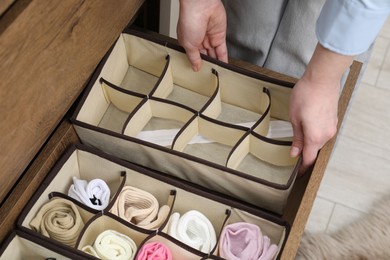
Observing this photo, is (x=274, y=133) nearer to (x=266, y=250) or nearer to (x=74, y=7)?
(x=266, y=250)

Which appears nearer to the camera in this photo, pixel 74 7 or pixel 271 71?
pixel 74 7

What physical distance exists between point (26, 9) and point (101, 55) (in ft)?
0.78

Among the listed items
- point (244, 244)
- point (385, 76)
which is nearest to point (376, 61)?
point (385, 76)

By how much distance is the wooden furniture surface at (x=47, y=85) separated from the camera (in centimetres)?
63

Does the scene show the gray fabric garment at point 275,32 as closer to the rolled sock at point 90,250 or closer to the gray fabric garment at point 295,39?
the gray fabric garment at point 295,39

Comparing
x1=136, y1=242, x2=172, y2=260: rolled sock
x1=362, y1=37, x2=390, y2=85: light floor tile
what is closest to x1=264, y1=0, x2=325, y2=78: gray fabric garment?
x1=136, y1=242, x2=172, y2=260: rolled sock

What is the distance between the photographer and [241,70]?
2.88ft

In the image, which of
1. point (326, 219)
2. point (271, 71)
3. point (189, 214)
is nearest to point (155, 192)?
point (189, 214)

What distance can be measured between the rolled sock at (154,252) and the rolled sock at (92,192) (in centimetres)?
11

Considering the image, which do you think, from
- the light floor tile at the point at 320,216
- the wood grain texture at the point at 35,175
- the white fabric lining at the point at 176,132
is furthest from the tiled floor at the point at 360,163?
the wood grain texture at the point at 35,175

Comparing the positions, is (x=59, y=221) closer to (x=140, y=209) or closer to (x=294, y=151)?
(x=140, y=209)

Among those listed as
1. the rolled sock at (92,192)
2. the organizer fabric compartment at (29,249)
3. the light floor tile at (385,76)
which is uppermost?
the light floor tile at (385,76)

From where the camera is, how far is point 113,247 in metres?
0.78

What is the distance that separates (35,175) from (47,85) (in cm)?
14
